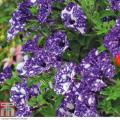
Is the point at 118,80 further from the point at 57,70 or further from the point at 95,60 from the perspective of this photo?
the point at 57,70

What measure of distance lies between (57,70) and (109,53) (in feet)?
0.98

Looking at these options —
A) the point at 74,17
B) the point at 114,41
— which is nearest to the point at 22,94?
the point at 74,17

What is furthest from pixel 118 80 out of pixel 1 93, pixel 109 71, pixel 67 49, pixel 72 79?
pixel 1 93

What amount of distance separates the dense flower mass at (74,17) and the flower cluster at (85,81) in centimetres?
15

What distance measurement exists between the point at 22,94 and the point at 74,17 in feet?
1.78

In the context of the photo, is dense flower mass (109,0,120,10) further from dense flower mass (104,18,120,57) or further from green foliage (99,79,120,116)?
green foliage (99,79,120,116)

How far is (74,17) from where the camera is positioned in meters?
2.54

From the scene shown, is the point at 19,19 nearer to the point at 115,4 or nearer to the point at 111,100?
the point at 115,4

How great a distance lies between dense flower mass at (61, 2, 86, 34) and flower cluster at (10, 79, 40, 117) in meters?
0.41

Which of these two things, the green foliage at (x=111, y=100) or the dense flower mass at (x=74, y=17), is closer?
the green foliage at (x=111, y=100)

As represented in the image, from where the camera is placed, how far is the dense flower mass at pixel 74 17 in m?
2.50

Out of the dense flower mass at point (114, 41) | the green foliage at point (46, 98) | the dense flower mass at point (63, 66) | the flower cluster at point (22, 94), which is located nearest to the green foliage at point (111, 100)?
the dense flower mass at point (63, 66)

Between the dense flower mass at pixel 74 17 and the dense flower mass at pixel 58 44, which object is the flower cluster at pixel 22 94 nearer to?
the dense flower mass at pixel 58 44

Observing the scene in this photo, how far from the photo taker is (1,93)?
364cm
